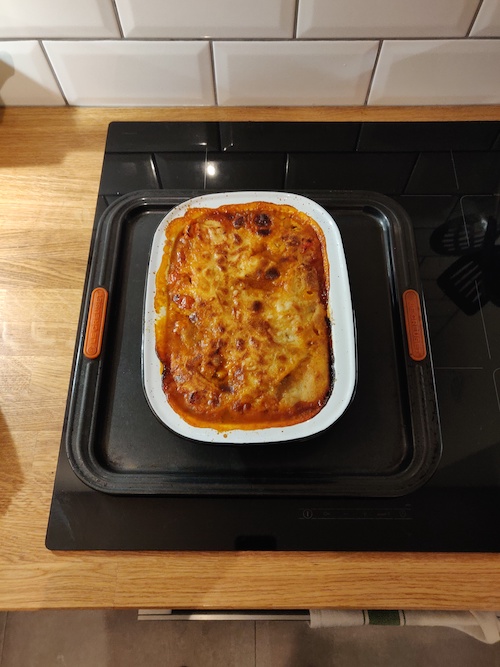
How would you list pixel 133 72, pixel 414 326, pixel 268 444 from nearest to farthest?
pixel 268 444
pixel 414 326
pixel 133 72

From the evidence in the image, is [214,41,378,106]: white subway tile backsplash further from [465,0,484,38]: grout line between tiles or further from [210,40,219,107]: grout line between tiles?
[465,0,484,38]: grout line between tiles

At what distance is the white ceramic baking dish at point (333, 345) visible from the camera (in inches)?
25.6

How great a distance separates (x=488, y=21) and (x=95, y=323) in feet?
2.60

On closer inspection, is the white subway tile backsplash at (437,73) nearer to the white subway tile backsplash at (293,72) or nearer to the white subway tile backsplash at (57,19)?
the white subway tile backsplash at (293,72)

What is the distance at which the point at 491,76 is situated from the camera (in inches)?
35.5

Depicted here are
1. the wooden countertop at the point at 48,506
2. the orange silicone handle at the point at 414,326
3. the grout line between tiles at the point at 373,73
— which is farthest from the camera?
the grout line between tiles at the point at 373,73

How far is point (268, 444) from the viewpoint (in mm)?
670

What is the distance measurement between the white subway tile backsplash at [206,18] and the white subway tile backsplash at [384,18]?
4cm

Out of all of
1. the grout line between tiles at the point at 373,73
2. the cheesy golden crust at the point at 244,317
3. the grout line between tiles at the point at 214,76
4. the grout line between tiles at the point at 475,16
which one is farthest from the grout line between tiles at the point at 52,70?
the grout line between tiles at the point at 475,16

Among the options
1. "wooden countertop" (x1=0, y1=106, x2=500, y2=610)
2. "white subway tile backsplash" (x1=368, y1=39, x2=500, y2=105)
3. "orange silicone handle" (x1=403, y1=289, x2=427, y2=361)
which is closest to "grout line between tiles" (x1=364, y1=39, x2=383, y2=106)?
"white subway tile backsplash" (x1=368, y1=39, x2=500, y2=105)

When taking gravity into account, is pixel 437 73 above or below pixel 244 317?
above

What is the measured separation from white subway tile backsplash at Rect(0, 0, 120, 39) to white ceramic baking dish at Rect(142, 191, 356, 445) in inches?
12.8

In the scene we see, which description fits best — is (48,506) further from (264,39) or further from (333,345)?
(264,39)

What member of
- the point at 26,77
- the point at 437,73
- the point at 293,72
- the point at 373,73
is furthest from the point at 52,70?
the point at 437,73
